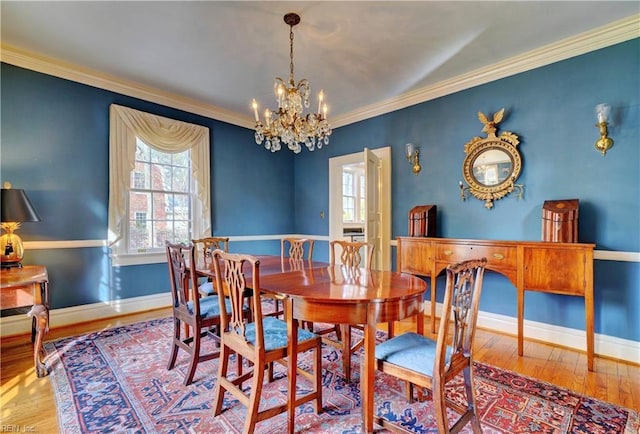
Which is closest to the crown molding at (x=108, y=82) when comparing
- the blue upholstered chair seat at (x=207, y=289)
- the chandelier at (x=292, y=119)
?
the chandelier at (x=292, y=119)

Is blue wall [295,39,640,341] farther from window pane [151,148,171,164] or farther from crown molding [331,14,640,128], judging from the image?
window pane [151,148,171,164]

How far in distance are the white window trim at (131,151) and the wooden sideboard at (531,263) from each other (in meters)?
3.13

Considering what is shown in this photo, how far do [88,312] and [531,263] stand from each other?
178 inches

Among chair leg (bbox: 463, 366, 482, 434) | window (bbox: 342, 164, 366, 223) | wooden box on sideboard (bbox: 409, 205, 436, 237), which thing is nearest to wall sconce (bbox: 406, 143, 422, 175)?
wooden box on sideboard (bbox: 409, 205, 436, 237)

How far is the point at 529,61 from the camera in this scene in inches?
117

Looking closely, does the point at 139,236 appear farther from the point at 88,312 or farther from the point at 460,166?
the point at 460,166

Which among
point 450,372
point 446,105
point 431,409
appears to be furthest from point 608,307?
point 446,105

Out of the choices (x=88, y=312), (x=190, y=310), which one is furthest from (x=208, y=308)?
(x=88, y=312)

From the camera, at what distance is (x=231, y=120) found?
15.3ft

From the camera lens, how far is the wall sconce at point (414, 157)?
12.4 feet

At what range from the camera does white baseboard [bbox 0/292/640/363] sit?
8.36 feet

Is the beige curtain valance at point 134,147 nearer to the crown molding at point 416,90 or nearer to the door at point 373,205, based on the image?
the crown molding at point 416,90

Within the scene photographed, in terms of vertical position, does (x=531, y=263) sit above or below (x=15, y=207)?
below

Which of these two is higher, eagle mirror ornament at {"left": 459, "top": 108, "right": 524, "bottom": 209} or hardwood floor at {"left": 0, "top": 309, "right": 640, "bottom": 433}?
eagle mirror ornament at {"left": 459, "top": 108, "right": 524, "bottom": 209}
